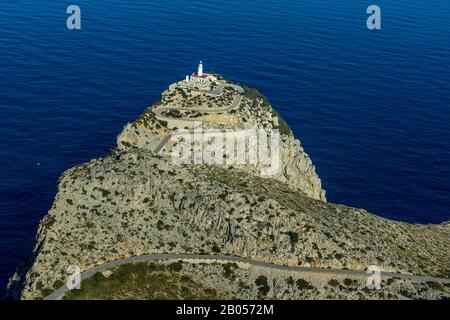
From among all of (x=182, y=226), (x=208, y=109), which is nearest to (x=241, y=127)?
(x=208, y=109)

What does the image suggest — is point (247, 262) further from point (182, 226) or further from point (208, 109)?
point (208, 109)

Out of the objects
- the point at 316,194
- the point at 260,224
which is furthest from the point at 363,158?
the point at 260,224

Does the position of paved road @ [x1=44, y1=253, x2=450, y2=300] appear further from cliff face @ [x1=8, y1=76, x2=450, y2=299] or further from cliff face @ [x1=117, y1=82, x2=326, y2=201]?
cliff face @ [x1=117, y1=82, x2=326, y2=201]

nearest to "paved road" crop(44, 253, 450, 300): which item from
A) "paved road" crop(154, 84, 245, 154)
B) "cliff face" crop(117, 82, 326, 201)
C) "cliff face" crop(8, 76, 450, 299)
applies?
"cliff face" crop(8, 76, 450, 299)

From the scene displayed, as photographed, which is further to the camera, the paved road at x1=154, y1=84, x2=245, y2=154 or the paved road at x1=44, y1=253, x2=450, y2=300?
the paved road at x1=154, y1=84, x2=245, y2=154

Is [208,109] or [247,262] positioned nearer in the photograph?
[247,262]

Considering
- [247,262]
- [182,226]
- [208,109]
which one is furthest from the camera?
[208,109]

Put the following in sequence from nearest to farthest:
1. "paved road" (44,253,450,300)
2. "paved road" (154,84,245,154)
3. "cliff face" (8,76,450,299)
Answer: "paved road" (44,253,450,300)
"cliff face" (8,76,450,299)
"paved road" (154,84,245,154)
